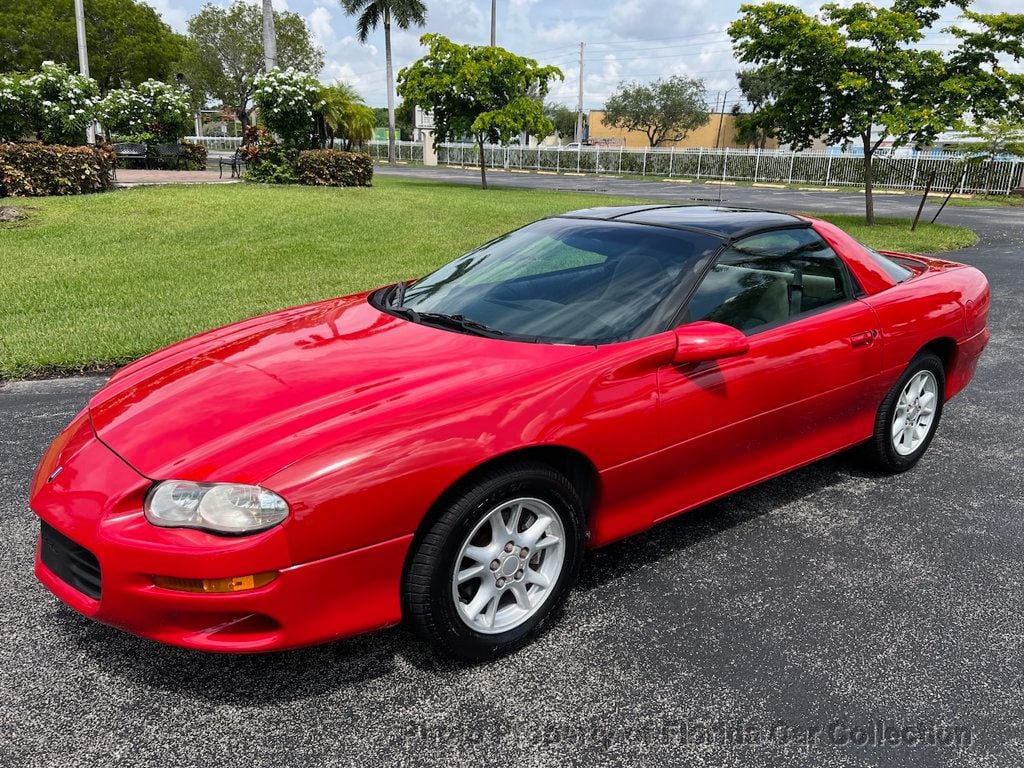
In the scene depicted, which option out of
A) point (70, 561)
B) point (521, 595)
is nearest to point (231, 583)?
point (70, 561)

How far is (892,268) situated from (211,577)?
141 inches

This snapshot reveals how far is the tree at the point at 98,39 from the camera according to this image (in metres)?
42.0

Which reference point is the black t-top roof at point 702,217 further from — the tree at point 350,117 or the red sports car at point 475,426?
the tree at point 350,117

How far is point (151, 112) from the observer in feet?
81.1

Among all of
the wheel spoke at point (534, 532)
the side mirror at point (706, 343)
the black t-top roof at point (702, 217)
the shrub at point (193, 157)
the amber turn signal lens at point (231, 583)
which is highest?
the shrub at point (193, 157)

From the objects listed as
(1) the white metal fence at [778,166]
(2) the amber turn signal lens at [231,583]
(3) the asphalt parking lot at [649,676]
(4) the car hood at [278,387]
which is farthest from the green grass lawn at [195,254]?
(1) the white metal fence at [778,166]

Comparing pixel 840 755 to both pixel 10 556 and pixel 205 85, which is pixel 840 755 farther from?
pixel 205 85

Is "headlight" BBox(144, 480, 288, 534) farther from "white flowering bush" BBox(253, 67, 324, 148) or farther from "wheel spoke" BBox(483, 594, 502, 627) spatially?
"white flowering bush" BBox(253, 67, 324, 148)

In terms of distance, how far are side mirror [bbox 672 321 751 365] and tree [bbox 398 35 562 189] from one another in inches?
867

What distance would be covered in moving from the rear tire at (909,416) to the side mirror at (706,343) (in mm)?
1397

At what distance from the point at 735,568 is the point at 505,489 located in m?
1.25

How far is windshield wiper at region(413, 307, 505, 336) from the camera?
117 inches

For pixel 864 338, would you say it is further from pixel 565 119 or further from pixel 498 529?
pixel 565 119

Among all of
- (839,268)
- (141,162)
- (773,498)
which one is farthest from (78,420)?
(141,162)
